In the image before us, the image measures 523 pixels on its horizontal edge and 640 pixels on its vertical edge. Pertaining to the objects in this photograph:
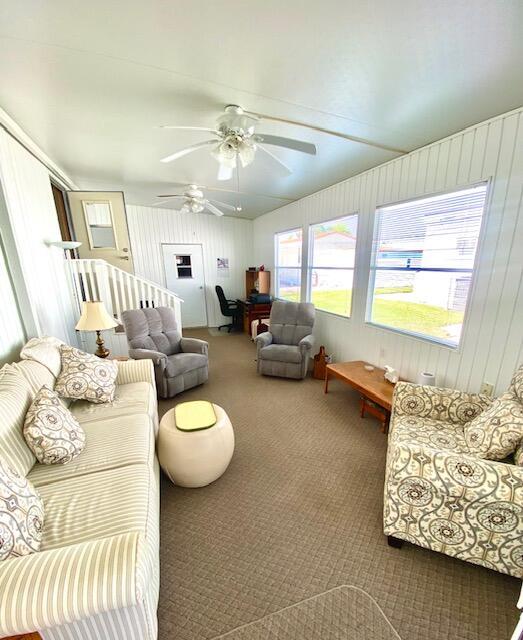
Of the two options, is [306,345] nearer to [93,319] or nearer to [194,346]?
[194,346]

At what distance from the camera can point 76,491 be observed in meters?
1.22

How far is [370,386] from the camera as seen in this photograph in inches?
98.2

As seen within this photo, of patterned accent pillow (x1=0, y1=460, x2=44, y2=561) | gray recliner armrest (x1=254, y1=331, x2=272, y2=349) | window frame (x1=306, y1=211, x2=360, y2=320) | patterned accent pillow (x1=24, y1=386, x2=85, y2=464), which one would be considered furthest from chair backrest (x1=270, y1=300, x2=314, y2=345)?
patterned accent pillow (x1=0, y1=460, x2=44, y2=561)

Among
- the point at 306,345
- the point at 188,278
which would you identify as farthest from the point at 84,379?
the point at 188,278

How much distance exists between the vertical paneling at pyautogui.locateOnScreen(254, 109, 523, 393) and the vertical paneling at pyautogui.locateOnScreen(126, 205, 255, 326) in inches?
146

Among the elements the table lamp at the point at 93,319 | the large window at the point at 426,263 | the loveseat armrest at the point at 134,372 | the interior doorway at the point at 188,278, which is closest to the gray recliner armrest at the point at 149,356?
the loveseat armrest at the point at 134,372

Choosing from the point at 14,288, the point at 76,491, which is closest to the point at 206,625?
the point at 76,491

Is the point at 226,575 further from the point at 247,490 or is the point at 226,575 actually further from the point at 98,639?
the point at 98,639

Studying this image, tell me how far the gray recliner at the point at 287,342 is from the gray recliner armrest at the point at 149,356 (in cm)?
122

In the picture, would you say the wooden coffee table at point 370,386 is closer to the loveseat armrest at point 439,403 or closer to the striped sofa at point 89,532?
the loveseat armrest at point 439,403

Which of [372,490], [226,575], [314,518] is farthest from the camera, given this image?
[372,490]

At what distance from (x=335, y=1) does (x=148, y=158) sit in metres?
2.46

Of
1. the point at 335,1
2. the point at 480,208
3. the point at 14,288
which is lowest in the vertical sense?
the point at 14,288

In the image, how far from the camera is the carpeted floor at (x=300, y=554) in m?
1.15
